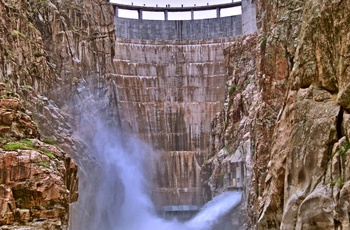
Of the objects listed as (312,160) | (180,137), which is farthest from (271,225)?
(180,137)

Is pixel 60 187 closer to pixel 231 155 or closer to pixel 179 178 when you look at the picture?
pixel 231 155

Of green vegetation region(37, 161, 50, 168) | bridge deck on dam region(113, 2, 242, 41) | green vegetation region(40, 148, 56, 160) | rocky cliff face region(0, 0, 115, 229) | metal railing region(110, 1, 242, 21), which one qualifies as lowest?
green vegetation region(37, 161, 50, 168)

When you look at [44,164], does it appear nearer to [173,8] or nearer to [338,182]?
[338,182]

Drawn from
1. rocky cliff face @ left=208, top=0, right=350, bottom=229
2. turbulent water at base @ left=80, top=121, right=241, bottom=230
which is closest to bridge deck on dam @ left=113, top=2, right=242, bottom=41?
turbulent water at base @ left=80, top=121, right=241, bottom=230

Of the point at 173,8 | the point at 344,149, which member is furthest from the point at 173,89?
the point at 344,149

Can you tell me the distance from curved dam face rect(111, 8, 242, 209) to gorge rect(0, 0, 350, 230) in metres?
0.16

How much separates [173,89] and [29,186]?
4755 centimetres

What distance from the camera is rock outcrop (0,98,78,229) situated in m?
28.5

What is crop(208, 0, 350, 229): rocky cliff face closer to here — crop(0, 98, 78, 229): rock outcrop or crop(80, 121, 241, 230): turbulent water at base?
crop(0, 98, 78, 229): rock outcrop

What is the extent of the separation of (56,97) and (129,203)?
744 inches

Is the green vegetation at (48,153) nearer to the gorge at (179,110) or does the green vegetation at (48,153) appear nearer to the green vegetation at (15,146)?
the gorge at (179,110)

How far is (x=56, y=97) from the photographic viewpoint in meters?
53.8

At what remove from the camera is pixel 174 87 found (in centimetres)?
7569

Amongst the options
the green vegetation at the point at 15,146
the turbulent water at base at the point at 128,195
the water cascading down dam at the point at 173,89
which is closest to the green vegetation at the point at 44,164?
the green vegetation at the point at 15,146
